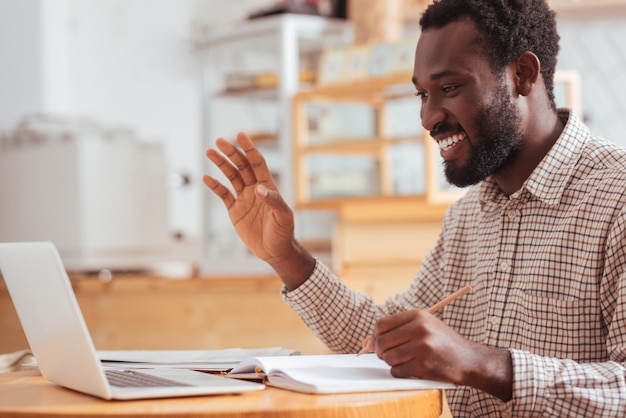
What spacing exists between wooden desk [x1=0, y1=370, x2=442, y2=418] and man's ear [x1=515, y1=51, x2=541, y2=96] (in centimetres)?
60

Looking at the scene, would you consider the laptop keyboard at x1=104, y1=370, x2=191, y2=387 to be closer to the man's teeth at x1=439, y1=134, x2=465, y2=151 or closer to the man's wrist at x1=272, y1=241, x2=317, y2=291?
the man's wrist at x1=272, y1=241, x2=317, y2=291

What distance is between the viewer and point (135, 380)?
3.51 ft

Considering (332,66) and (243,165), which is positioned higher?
(332,66)

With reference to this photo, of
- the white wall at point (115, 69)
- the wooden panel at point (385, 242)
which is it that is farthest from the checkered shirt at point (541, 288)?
the white wall at point (115, 69)

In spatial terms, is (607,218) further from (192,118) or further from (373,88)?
(192,118)

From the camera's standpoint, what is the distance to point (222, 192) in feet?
4.89

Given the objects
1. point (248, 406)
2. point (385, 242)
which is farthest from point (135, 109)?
point (248, 406)

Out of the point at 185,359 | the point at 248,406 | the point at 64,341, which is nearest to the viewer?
the point at 248,406

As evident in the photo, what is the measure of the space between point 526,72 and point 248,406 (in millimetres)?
771

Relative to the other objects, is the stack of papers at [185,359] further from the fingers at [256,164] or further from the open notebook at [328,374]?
the fingers at [256,164]

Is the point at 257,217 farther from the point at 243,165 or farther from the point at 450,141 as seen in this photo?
the point at 450,141

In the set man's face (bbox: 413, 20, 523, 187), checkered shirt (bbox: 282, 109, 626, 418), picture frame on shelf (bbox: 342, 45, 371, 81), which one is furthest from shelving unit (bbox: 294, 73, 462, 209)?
man's face (bbox: 413, 20, 523, 187)

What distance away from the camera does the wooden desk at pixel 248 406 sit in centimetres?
90

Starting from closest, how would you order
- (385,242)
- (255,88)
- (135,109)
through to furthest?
1. (385,242)
2. (255,88)
3. (135,109)
